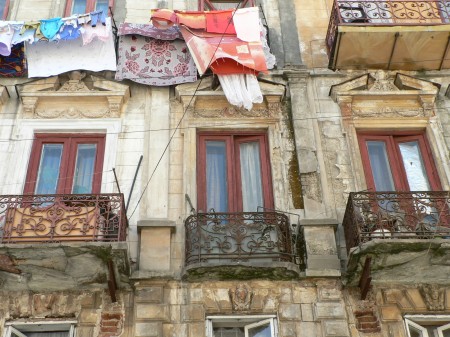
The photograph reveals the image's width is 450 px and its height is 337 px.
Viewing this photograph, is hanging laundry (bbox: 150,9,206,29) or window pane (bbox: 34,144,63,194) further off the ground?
hanging laundry (bbox: 150,9,206,29)

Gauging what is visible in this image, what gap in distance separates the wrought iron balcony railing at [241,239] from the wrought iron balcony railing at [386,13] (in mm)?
3956

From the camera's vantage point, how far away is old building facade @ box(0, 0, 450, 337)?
9.16 m

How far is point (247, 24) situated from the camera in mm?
12055

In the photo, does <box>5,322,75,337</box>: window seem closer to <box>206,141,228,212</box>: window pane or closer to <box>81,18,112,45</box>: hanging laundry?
<box>206,141,228,212</box>: window pane

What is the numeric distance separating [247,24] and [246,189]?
3.16m

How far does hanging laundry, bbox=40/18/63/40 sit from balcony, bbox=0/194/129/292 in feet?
11.2

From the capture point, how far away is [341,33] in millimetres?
11836

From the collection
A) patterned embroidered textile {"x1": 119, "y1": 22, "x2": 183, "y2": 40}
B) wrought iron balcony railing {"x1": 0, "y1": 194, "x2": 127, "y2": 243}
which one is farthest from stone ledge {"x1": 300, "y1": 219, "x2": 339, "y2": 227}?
patterned embroidered textile {"x1": 119, "y1": 22, "x2": 183, "y2": 40}

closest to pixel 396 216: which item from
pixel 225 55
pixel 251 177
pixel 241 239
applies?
pixel 241 239

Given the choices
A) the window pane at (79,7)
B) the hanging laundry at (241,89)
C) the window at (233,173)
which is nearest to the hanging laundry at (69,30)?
the window pane at (79,7)

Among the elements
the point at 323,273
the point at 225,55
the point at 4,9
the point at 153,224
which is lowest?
the point at 323,273

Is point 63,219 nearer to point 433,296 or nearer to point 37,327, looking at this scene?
point 37,327

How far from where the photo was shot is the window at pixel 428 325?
9.16m

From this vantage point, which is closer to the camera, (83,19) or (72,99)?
(72,99)
